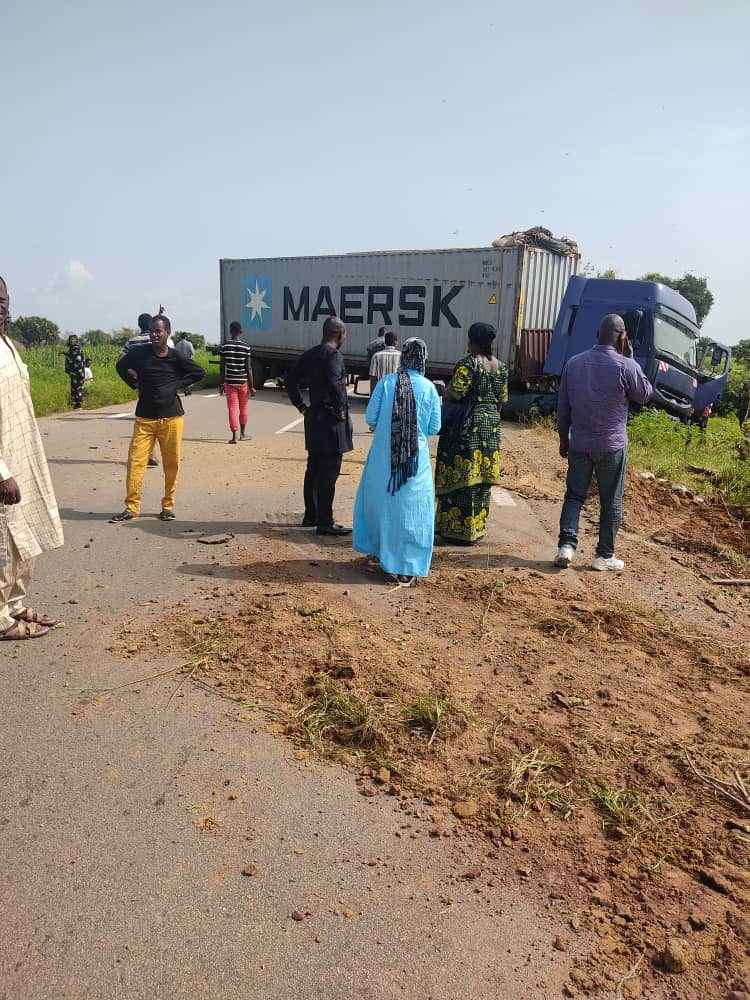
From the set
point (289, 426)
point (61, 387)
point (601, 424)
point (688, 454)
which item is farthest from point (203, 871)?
point (61, 387)

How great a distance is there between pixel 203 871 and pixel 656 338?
523 inches

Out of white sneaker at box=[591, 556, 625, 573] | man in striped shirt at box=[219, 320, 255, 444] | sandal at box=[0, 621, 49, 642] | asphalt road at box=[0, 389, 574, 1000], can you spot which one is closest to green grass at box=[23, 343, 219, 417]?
man in striped shirt at box=[219, 320, 255, 444]

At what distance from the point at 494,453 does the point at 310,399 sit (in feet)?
5.48

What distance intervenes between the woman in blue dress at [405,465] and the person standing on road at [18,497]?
230 cm

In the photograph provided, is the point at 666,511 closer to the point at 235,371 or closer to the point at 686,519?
the point at 686,519

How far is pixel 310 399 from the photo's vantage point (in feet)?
22.4

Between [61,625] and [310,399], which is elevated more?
[310,399]

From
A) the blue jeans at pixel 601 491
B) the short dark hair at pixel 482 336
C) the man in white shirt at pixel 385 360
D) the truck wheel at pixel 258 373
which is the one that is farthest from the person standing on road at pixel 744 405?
the short dark hair at pixel 482 336

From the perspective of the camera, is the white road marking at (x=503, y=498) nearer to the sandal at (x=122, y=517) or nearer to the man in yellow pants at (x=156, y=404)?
the man in yellow pants at (x=156, y=404)

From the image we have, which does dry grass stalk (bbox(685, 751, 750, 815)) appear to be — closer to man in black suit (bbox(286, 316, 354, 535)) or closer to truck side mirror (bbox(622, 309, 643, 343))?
man in black suit (bbox(286, 316, 354, 535))

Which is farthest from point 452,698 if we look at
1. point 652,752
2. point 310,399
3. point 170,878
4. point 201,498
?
point 201,498

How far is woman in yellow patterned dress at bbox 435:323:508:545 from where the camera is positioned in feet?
21.3

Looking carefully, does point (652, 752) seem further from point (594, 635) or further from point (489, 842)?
point (594, 635)

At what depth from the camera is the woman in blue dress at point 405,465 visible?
568 cm
